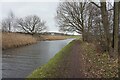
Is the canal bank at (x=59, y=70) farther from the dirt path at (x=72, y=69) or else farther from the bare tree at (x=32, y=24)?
the bare tree at (x=32, y=24)

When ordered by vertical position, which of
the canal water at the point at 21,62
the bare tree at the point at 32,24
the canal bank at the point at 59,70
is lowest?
the canal water at the point at 21,62

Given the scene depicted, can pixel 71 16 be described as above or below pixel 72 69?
above

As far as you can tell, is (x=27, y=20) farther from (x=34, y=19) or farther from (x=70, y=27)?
(x=70, y=27)

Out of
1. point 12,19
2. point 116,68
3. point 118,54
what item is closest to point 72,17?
point 118,54

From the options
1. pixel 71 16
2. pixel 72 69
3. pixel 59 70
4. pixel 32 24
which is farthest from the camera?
pixel 32 24

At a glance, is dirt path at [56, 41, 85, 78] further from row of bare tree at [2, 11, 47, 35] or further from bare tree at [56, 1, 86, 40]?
row of bare tree at [2, 11, 47, 35]

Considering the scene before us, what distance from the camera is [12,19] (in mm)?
73188

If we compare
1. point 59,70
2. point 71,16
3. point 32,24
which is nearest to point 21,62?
point 59,70

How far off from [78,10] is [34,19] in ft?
98.8

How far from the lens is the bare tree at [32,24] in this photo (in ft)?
203

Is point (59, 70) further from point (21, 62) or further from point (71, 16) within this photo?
point (71, 16)

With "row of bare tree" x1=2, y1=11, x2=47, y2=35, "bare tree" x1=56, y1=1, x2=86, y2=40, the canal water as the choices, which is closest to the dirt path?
the canal water

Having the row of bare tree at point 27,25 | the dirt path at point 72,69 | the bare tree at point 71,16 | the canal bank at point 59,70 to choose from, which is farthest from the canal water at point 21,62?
the row of bare tree at point 27,25

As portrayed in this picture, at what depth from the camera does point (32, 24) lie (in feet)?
209
